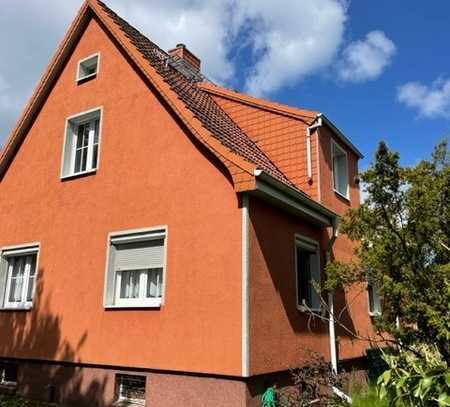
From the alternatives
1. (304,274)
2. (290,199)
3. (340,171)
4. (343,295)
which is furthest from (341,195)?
(290,199)

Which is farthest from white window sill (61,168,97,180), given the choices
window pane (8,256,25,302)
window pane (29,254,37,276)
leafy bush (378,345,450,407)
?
leafy bush (378,345,450,407)

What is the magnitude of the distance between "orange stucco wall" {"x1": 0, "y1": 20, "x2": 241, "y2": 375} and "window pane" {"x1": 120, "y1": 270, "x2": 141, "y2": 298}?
0.45 meters

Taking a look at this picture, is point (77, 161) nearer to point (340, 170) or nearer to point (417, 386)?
point (340, 170)

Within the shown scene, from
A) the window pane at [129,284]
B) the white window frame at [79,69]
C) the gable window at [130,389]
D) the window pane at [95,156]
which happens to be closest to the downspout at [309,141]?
the window pane at [129,284]

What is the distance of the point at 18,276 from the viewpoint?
12305mm

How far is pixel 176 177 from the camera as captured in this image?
31.3 ft

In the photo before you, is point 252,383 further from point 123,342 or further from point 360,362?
point 360,362

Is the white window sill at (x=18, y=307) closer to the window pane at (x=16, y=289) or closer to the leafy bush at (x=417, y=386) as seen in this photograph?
the window pane at (x=16, y=289)

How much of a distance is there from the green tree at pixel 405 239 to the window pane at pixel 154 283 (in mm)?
3971

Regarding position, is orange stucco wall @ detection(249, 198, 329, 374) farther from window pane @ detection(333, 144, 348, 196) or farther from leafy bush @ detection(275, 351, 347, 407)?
window pane @ detection(333, 144, 348, 196)

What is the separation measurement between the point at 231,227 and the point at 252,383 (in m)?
2.68

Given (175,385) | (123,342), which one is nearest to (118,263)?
(123,342)

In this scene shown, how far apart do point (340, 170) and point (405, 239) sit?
6.70 m

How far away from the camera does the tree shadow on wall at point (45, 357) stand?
31.5ft
